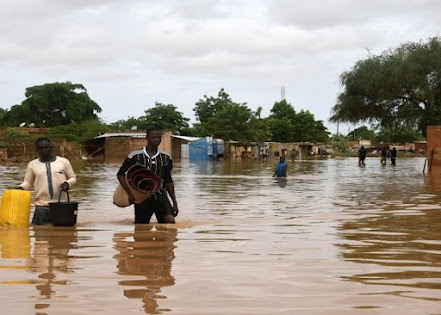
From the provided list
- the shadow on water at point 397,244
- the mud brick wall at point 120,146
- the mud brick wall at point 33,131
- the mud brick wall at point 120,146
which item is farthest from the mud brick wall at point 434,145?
the mud brick wall at point 33,131

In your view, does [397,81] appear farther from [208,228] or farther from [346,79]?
[208,228]

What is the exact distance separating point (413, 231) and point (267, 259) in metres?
Result: 2.88

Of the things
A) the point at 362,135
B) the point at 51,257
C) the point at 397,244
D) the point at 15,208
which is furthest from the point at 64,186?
the point at 362,135

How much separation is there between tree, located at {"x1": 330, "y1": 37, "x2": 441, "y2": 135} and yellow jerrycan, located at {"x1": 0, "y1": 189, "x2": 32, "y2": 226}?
94.4ft

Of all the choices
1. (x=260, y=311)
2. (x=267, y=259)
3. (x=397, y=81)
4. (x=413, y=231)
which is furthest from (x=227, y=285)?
(x=397, y=81)

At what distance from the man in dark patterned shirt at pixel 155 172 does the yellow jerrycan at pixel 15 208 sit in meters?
1.18

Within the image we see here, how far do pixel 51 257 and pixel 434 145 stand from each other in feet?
84.4

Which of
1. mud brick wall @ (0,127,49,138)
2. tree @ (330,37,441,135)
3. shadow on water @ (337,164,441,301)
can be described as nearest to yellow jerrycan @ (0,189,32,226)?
shadow on water @ (337,164,441,301)

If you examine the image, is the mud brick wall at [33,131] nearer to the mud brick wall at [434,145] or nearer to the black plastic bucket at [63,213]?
the mud brick wall at [434,145]

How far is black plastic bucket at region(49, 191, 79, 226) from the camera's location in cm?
827

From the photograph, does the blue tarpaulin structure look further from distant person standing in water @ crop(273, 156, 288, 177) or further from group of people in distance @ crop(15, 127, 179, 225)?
group of people in distance @ crop(15, 127, 179, 225)

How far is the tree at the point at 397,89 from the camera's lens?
3522 centimetres

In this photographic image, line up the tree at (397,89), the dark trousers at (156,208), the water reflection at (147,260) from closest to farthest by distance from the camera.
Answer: the water reflection at (147,260) < the dark trousers at (156,208) < the tree at (397,89)

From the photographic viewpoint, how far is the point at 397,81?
34.8m
